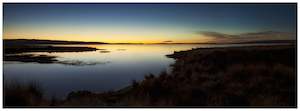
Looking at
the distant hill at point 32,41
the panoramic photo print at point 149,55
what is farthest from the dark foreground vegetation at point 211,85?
the distant hill at point 32,41

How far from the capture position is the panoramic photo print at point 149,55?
3.02 m

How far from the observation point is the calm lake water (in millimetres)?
3025

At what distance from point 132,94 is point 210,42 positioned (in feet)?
2.09

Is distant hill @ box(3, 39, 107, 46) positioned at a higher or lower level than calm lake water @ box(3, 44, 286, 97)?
higher

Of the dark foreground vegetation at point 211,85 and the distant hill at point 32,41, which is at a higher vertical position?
the distant hill at point 32,41

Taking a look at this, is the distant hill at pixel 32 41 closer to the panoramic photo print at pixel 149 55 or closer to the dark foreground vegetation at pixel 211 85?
the panoramic photo print at pixel 149 55

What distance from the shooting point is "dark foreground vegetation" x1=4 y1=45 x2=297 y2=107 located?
3021mm

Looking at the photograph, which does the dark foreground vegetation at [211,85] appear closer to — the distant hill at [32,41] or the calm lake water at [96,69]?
the calm lake water at [96,69]

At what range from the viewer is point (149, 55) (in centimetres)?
306

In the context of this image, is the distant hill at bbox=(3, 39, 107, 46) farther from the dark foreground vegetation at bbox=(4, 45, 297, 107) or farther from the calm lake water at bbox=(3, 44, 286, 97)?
the dark foreground vegetation at bbox=(4, 45, 297, 107)

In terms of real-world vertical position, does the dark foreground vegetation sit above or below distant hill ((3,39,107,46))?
below

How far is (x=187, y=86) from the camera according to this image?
10.0 ft

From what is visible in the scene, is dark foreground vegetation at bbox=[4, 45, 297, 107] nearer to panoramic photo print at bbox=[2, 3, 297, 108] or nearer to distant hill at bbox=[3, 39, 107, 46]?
panoramic photo print at bbox=[2, 3, 297, 108]

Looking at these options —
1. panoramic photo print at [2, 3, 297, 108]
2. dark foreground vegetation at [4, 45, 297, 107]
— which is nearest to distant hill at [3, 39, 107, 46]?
panoramic photo print at [2, 3, 297, 108]
